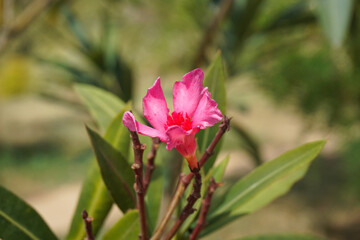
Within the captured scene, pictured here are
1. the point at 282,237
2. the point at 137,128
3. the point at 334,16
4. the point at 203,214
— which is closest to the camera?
the point at 137,128

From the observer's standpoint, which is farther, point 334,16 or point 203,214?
point 334,16

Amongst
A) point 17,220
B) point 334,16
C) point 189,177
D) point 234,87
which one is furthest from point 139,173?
point 234,87

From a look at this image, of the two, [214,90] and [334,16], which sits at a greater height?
[334,16]

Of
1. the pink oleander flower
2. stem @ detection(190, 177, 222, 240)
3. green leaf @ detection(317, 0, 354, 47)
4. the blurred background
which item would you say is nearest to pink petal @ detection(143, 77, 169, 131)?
the pink oleander flower

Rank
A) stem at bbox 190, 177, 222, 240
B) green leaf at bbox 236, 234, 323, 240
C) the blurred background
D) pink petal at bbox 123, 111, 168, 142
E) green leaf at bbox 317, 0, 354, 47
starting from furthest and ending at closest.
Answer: the blurred background < green leaf at bbox 317, 0, 354, 47 < green leaf at bbox 236, 234, 323, 240 < stem at bbox 190, 177, 222, 240 < pink petal at bbox 123, 111, 168, 142

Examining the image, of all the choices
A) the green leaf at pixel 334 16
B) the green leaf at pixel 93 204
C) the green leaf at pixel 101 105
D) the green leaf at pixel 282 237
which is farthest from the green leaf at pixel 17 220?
the green leaf at pixel 334 16

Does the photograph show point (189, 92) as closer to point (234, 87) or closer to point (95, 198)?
point (95, 198)

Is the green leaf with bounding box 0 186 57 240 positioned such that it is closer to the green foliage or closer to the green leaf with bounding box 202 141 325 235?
the green foliage
